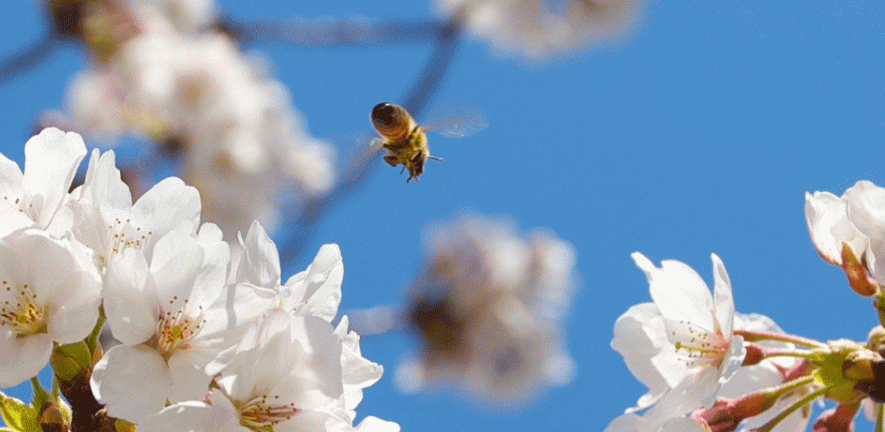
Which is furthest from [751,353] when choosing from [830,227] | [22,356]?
[22,356]

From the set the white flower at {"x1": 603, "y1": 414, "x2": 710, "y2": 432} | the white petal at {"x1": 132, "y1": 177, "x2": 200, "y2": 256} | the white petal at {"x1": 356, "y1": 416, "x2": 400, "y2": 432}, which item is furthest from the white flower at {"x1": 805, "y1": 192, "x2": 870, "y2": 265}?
the white petal at {"x1": 132, "y1": 177, "x2": 200, "y2": 256}

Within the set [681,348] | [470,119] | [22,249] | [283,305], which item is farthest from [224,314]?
[470,119]

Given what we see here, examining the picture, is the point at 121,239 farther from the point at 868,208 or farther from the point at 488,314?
the point at 488,314

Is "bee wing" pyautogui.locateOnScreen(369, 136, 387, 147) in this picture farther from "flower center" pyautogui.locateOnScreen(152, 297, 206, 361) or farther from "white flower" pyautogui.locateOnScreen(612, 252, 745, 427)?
"flower center" pyautogui.locateOnScreen(152, 297, 206, 361)

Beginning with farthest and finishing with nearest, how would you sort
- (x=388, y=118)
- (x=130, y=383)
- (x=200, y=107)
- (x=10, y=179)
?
(x=200, y=107)
(x=388, y=118)
(x=10, y=179)
(x=130, y=383)

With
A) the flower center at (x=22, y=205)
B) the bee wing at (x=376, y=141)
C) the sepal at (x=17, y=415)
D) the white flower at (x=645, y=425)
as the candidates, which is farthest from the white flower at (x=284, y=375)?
the bee wing at (x=376, y=141)

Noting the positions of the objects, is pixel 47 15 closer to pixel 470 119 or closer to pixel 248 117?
pixel 248 117

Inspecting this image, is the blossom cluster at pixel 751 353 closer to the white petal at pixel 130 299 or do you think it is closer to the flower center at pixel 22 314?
the white petal at pixel 130 299

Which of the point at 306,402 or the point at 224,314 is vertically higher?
the point at 224,314
